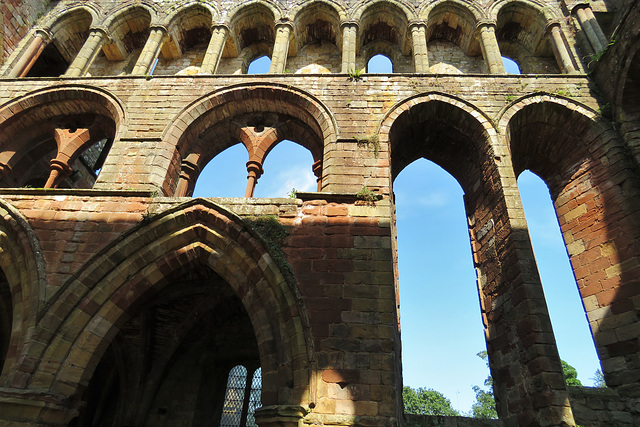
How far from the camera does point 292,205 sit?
5.78 metres

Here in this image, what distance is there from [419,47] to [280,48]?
3.11 m

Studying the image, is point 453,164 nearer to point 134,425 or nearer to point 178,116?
point 178,116

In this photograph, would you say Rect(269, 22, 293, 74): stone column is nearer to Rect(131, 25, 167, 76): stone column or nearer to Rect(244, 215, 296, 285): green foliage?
Rect(131, 25, 167, 76): stone column

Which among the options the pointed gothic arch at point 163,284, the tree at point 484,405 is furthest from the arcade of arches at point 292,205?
the tree at point 484,405

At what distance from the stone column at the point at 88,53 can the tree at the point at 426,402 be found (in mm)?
44323

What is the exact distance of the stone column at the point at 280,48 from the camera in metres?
8.22

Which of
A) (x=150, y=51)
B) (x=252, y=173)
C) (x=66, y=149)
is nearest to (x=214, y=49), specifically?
(x=150, y=51)

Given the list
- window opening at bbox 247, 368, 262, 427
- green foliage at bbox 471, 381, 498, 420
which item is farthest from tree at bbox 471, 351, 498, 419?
window opening at bbox 247, 368, 262, 427

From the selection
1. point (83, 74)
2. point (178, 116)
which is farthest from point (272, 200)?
point (83, 74)

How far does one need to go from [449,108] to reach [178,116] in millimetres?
5157

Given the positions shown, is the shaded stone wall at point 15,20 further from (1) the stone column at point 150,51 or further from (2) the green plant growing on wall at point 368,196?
(2) the green plant growing on wall at point 368,196

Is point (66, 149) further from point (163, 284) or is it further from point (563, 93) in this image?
point (563, 93)

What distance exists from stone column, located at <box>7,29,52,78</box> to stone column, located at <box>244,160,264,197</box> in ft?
19.6

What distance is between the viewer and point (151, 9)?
964cm
